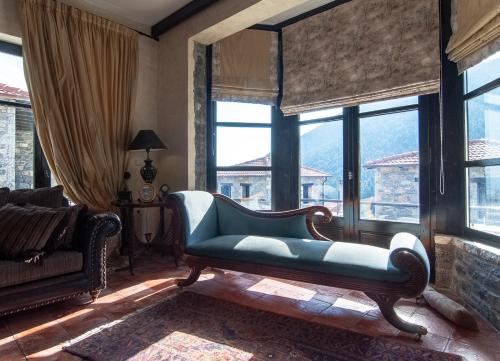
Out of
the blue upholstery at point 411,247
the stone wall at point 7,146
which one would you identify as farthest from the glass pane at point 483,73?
the stone wall at point 7,146

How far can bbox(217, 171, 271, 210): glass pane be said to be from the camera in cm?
367

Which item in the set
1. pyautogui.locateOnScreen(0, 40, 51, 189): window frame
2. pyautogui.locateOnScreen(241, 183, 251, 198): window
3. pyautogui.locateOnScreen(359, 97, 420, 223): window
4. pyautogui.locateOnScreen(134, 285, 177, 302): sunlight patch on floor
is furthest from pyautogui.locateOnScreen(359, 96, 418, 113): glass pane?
pyautogui.locateOnScreen(0, 40, 51, 189): window frame

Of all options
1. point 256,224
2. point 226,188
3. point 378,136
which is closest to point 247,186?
point 226,188

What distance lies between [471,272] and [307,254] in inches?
49.7

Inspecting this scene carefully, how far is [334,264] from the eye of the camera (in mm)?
1877

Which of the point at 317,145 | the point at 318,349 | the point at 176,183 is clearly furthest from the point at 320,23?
the point at 318,349

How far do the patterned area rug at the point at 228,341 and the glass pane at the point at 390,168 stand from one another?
1584 millimetres

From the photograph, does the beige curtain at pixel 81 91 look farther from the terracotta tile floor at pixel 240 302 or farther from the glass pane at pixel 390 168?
the glass pane at pixel 390 168

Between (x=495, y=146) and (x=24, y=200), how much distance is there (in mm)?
3639

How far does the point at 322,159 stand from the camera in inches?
135

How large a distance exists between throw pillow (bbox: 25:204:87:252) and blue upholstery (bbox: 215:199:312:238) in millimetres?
1164

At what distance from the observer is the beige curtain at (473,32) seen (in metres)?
1.96

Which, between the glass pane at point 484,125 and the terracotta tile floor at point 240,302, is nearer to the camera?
the terracotta tile floor at point 240,302

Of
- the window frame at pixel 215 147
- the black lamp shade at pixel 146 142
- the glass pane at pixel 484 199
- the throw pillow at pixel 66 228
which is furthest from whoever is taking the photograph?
the window frame at pixel 215 147
